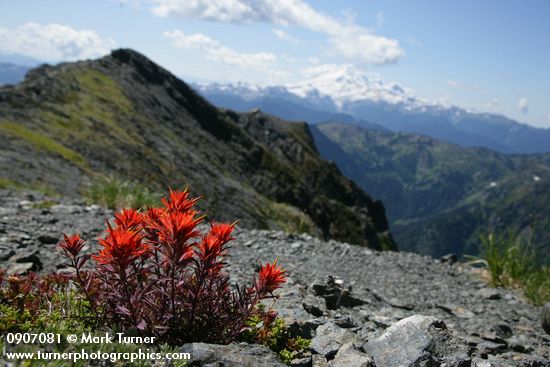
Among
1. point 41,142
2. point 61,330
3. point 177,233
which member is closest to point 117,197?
point 61,330

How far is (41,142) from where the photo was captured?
97.5 ft

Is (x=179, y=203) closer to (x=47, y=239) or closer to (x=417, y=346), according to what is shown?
(x=417, y=346)

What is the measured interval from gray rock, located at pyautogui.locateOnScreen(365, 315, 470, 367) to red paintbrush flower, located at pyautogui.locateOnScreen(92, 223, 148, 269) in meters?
2.73

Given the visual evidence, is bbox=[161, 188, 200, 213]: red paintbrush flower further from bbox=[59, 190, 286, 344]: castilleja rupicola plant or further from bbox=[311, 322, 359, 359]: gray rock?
bbox=[311, 322, 359, 359]: gray rock

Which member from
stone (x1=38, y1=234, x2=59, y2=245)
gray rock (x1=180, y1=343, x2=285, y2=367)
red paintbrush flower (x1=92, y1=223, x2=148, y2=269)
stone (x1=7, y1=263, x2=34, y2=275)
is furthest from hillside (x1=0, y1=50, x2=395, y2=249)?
red paintbrush flower (x1=92, y1=223, x2=148, y2=269)

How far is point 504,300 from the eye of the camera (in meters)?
11.4

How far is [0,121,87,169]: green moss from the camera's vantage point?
1116 inches

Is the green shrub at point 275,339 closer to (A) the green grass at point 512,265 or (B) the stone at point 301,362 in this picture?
(B) the stone at point 301,362

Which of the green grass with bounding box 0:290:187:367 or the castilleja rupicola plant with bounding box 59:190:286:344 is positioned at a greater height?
the castilleja rupicola plant with bounding box 59:190:286:344

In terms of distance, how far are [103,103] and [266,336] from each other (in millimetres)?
52955

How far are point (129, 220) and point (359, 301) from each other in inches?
214

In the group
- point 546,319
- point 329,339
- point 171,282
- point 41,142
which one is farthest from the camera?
point 41,142

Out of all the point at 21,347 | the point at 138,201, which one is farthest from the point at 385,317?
the point at 138,201

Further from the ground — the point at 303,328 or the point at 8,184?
the point at 8,184
